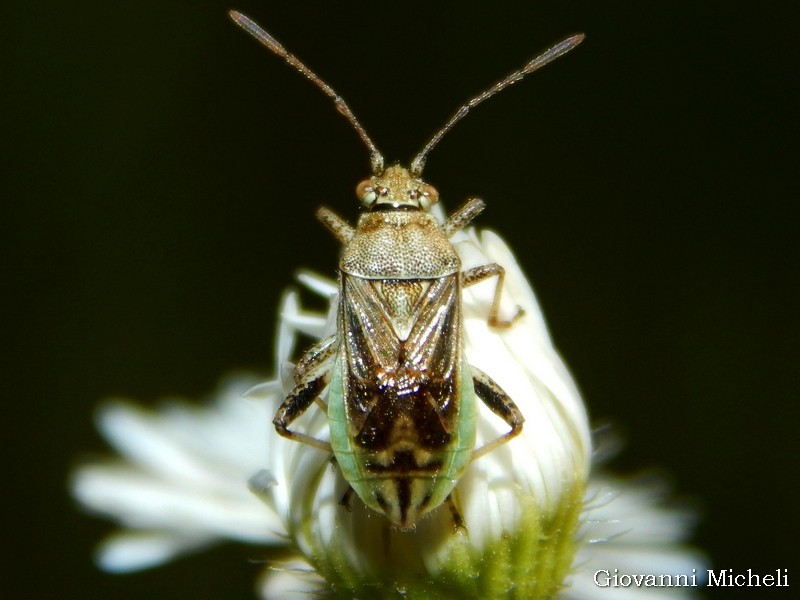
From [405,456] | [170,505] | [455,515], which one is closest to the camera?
[405,456]

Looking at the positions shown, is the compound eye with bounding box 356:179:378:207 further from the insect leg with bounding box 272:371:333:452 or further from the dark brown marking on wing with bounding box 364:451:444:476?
the dark brown marking on wing with bounding box 364:451:444:476

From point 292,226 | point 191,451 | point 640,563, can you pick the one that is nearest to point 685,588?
point 640,563

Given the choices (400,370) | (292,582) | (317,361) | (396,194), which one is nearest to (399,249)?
(396,194)

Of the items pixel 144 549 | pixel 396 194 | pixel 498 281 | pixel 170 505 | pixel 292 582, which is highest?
pixel 396 194

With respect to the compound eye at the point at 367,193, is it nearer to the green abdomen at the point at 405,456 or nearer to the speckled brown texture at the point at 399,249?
the speckled brown texture at the point at 399,249

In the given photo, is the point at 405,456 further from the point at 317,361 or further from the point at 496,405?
the point at 317,361

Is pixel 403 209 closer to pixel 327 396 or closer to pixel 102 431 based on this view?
pixel 327 396

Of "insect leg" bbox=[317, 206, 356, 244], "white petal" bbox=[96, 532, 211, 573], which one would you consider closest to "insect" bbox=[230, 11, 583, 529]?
"insect leg" bbox=[317, 206, 356, 244]
